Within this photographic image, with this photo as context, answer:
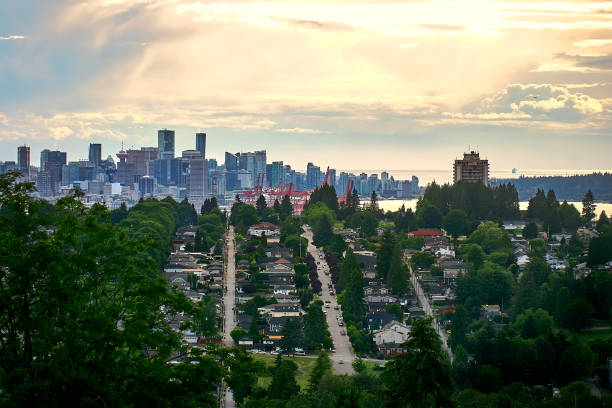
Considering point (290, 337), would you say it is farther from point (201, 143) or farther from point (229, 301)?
point (201, 143)

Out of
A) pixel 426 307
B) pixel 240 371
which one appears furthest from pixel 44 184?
pixel 240 371

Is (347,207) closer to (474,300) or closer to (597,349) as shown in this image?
(474,300)

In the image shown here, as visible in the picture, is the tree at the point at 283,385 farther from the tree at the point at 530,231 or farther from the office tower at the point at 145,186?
the office tower at the point at 145,186

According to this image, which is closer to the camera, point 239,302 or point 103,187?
point 239,302

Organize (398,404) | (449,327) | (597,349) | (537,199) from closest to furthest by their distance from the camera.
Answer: (398,404), (597,349), (449,327), (537,199)

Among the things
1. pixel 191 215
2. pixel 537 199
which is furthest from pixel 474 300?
pixel 191 215

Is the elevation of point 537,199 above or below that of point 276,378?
above

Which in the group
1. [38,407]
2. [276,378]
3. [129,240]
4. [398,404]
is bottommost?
[276,378]

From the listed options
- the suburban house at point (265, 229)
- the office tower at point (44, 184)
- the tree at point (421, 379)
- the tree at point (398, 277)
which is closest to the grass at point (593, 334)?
the tree at point (398, 277)

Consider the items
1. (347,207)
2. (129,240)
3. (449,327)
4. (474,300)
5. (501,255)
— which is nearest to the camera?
(129,240)
